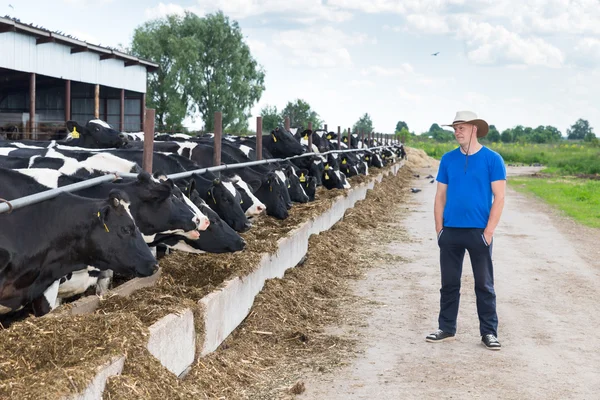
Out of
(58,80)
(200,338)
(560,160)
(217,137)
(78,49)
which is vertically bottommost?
(560,160)

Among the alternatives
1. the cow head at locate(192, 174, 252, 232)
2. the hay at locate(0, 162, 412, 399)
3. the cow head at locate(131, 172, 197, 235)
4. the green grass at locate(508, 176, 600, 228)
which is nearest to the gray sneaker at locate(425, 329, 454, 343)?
the hay at locate(0, 162, 412, 399)

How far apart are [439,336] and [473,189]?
4.61ft

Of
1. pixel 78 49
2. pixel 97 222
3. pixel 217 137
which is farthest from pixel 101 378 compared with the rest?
pixel 78 49

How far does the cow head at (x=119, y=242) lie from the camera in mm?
6020

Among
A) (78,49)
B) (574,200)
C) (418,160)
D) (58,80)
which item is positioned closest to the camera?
(574,200)

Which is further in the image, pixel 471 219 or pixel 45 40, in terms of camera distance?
pixel 45 40

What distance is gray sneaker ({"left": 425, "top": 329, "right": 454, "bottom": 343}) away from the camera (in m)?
7.32

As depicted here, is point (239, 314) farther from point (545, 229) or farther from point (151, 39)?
point (151, 39)

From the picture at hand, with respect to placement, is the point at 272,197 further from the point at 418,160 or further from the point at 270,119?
the point at 270,119

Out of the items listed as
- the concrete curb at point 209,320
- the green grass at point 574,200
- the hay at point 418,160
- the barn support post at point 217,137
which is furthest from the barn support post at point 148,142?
the hay at point 418,160

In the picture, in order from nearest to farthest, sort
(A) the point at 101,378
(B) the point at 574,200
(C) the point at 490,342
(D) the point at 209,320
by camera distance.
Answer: (A) the point at 101,378
(D) the point at 209,320
(C) the point at 490,342
(B) the point at 574,200

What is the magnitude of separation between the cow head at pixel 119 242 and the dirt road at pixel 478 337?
5.19 ft

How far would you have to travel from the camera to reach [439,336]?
735 centimetres

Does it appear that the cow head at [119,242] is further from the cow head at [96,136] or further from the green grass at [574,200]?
the green grass at [574,200]
